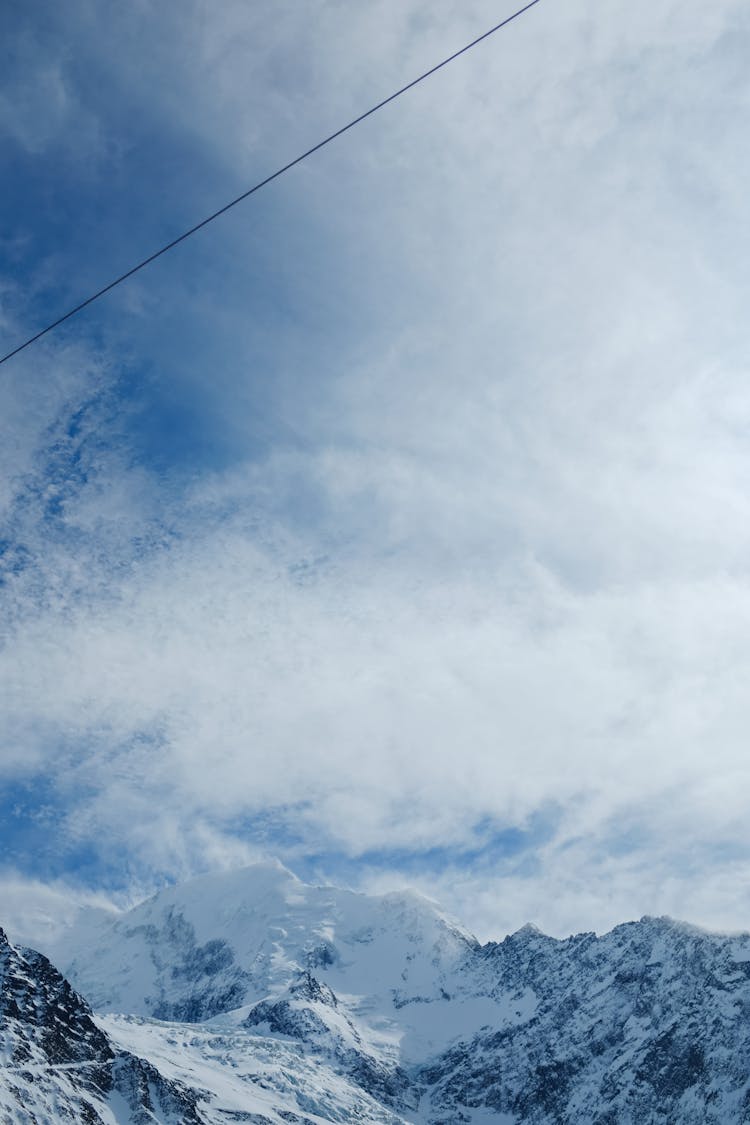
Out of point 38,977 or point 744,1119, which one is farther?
point 744,1119

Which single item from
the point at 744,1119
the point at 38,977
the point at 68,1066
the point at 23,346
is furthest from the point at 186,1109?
the point at 23,346

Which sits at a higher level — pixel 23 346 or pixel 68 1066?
Result: pixel 23 346

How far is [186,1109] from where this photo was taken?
164m

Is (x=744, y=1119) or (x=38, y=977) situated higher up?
(x=38, y=977)

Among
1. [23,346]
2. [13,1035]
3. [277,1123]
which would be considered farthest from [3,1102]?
[23,346]


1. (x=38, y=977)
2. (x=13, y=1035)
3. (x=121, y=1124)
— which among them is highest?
(x=38, y=977)

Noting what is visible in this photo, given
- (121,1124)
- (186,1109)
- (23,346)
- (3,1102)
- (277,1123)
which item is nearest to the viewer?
(23,346)

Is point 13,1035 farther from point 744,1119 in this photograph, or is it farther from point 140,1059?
point 744,1119

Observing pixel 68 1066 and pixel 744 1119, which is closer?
pixel 68 1066

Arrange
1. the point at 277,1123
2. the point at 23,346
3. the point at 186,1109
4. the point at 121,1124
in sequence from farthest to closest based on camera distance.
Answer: the point at 277,1123 < the point at 186,1109 < the point at 121,1124 < the point at 23,346

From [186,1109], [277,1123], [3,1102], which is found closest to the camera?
[3,1102]

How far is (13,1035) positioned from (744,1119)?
497ft

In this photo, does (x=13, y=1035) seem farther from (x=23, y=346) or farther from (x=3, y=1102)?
(x=23, y=346)

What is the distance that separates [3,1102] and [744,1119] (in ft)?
501
